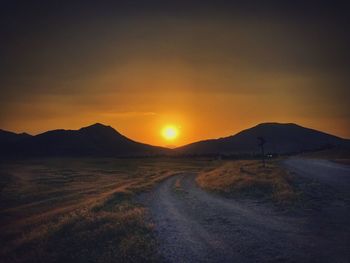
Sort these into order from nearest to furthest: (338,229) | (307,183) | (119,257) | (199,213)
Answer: (119,257) → (338,229) → (199,213) → (307,183)

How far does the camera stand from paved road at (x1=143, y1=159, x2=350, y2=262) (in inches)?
523

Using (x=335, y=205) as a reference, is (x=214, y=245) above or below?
below

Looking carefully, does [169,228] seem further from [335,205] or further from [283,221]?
[335,205]

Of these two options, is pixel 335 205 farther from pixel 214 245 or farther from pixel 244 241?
pixel 214 245

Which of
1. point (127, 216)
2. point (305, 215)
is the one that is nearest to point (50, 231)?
point (127, 216)

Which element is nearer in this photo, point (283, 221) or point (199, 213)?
point (283, 221)

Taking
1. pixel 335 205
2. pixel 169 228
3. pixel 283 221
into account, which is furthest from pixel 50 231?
pixel 335 205

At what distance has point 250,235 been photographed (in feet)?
53.4

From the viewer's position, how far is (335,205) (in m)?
21.1

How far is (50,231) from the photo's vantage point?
782 inches

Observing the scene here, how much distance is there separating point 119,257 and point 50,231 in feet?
24.7

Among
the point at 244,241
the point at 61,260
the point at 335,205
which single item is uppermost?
the point at 335,205

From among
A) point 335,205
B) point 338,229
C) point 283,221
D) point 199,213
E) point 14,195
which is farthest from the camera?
point 14,195

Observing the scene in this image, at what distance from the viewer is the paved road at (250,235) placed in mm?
13289
